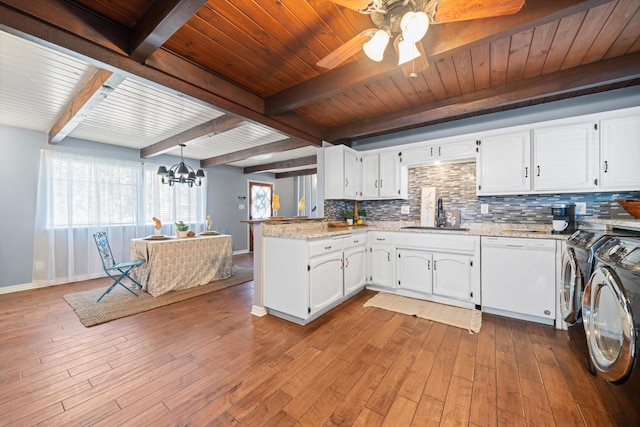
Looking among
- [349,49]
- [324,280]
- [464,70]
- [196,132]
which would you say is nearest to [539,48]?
[464,70]

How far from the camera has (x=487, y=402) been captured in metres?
1.50

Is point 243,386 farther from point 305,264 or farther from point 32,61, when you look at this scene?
point 32,61

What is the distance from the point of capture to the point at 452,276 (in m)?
2.91

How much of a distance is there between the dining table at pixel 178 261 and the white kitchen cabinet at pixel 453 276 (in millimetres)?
3375

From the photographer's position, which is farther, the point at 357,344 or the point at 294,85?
the point at 294,85

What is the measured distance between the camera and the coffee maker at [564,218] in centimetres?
256

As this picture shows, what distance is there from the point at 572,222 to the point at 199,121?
471cm

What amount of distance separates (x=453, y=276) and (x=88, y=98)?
14.3 ft

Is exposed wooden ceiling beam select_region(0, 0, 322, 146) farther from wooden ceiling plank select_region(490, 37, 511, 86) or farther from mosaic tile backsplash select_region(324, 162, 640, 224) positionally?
wooden ceiling plank select_region(490, 37, 511, 86)

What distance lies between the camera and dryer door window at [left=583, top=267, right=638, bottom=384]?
3.28 feet

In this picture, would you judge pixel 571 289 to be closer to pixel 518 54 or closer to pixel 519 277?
pixel 519 277

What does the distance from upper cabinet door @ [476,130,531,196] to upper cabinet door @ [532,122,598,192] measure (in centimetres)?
9

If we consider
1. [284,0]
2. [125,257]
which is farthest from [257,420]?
[125,257]

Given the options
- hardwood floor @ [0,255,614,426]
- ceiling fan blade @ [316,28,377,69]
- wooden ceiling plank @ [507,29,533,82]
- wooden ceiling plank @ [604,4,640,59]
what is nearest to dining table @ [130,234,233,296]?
hardwood floor @ [0,255,614,426]
